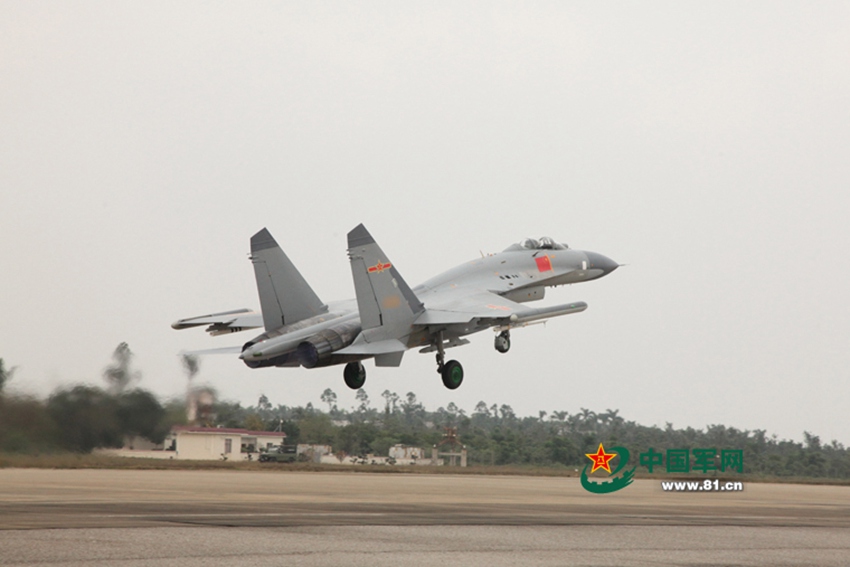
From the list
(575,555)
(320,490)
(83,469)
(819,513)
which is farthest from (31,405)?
(819,513)

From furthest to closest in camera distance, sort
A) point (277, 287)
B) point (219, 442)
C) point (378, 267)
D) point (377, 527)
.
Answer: point (219, 442) → point (277, 287) → point (378, 267) → point (377, 527)

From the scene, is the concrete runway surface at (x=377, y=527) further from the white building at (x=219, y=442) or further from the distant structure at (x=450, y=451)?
the distant structure at (x=450, y=451)

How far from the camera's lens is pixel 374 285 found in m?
27.3

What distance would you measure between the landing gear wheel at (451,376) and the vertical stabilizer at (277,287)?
4343 millimetres

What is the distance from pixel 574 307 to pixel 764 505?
7447mm

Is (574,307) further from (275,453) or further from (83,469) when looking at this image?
(275,453)

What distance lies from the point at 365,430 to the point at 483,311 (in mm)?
16995

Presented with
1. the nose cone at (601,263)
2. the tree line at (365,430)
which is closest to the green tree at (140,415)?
the tree line at (365,430)

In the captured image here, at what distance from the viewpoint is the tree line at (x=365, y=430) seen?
24859 millimetres

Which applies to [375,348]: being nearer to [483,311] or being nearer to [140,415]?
[483,311]

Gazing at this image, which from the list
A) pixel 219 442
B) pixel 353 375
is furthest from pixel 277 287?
pixel 219 442

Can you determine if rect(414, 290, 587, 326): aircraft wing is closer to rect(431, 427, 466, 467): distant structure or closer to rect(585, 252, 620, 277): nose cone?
rect(585, 252, 620, 277): nose cone

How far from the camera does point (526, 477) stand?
37438mm

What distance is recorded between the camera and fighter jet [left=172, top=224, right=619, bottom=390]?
27172mm
